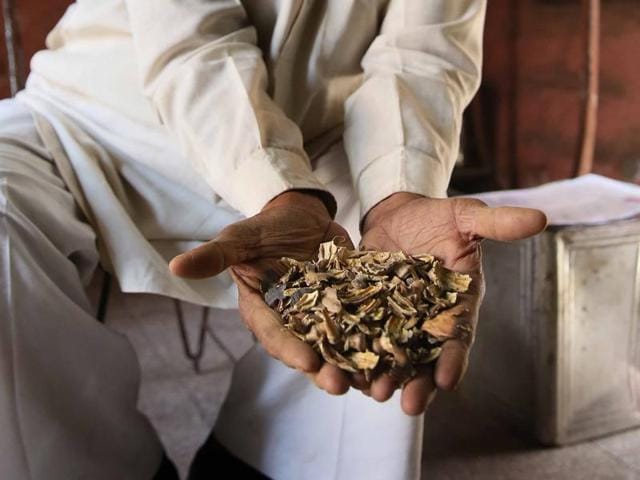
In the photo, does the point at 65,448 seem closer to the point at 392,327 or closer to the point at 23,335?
the point at 23,335

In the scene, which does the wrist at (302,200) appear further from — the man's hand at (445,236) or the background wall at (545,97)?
the background wall at (545,97)

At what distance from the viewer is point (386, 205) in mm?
789

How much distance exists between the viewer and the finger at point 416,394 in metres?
0.54

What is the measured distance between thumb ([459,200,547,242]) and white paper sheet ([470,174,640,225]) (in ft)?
1.89

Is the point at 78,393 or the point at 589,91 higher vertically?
the point at 78,393

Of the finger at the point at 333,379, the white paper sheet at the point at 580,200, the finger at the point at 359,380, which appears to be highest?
the finger at the point at 333,379

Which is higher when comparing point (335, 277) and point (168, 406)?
point (335, 277)

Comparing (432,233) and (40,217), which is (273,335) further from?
(40,217)

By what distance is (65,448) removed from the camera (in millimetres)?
781

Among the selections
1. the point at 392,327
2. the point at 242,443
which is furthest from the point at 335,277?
the point at 242,443

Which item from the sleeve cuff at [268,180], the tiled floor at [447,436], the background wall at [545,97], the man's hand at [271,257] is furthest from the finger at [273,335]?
the background wall at [545,97]

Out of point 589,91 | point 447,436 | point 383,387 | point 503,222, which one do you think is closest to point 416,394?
point 383,387

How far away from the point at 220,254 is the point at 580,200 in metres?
0.84

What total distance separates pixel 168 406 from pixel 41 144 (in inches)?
26.0
